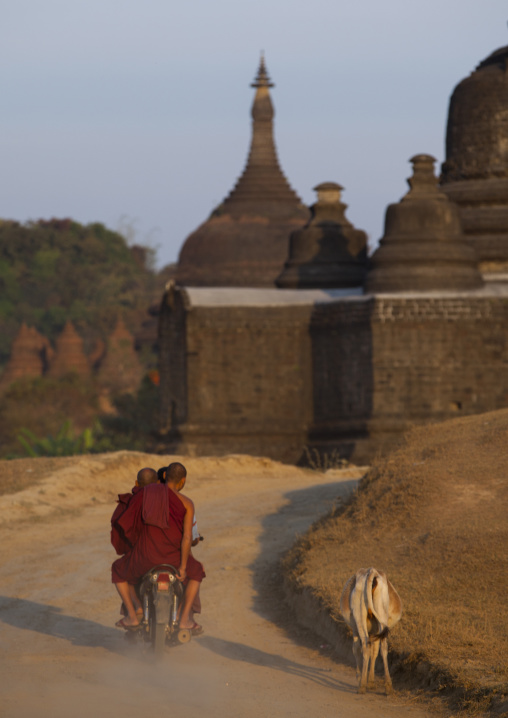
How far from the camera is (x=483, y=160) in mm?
22609

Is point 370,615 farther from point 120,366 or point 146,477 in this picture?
point 120,366

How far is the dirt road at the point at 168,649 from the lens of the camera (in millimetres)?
6051

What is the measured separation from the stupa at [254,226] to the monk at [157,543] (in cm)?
2761

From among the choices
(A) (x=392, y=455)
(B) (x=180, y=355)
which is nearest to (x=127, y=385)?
(B) (x=180, y=355)

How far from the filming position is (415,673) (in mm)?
6668

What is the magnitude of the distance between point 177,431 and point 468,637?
596 inches

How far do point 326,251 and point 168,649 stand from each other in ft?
55.3

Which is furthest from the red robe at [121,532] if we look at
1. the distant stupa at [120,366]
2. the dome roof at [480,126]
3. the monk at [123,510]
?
the distant stupa at [120,366]

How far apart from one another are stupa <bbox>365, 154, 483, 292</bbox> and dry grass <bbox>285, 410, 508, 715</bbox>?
861 centimetres

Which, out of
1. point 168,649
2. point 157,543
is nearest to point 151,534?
point 157,543

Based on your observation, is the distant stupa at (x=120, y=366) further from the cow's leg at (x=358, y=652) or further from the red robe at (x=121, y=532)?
the cow's leg at (x=358, y=652)

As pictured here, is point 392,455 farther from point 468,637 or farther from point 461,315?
point 461,315

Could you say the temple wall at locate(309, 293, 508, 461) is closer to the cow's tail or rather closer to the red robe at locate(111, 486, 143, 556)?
the red robe at locate(111, 486, 143, 556)

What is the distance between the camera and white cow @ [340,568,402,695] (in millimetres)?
6453
